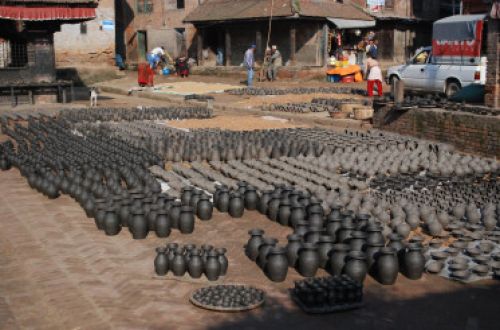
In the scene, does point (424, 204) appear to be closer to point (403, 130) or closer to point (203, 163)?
point (203, 163)

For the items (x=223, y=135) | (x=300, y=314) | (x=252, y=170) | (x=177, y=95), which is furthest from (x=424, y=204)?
(x=177, y=95)

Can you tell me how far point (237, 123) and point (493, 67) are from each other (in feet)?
23.1

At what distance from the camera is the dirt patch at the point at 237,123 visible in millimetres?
18127

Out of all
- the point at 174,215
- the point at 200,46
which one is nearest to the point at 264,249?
the point at 174,215

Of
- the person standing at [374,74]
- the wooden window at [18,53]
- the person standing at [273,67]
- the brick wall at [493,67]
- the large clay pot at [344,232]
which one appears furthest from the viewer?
the person standing at [273,67]

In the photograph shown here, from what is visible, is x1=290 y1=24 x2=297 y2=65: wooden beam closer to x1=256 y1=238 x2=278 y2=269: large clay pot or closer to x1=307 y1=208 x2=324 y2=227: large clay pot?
x1=307 y1=208 x2=324 y2=227: large clay pot

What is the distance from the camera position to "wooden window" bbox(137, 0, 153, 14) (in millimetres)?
40312

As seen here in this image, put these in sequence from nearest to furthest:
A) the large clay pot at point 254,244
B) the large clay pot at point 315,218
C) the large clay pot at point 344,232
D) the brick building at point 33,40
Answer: the large clay pot at point 254,244, the large clay pot at point 344,232, the large clay pot at point 315,218, the brick building at point 33,40

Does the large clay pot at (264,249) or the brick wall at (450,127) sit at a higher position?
the brick wall at (450,127)

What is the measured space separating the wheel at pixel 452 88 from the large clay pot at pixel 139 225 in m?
14.7

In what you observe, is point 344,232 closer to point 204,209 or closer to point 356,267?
point 356,267

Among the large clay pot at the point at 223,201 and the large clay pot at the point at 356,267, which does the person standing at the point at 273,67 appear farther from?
the large clay pot at the point at 356,267

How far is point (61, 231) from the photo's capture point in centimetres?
898

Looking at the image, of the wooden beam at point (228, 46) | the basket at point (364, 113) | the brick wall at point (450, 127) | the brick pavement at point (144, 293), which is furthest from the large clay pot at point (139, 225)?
the wooden beam at point (228, 46)
